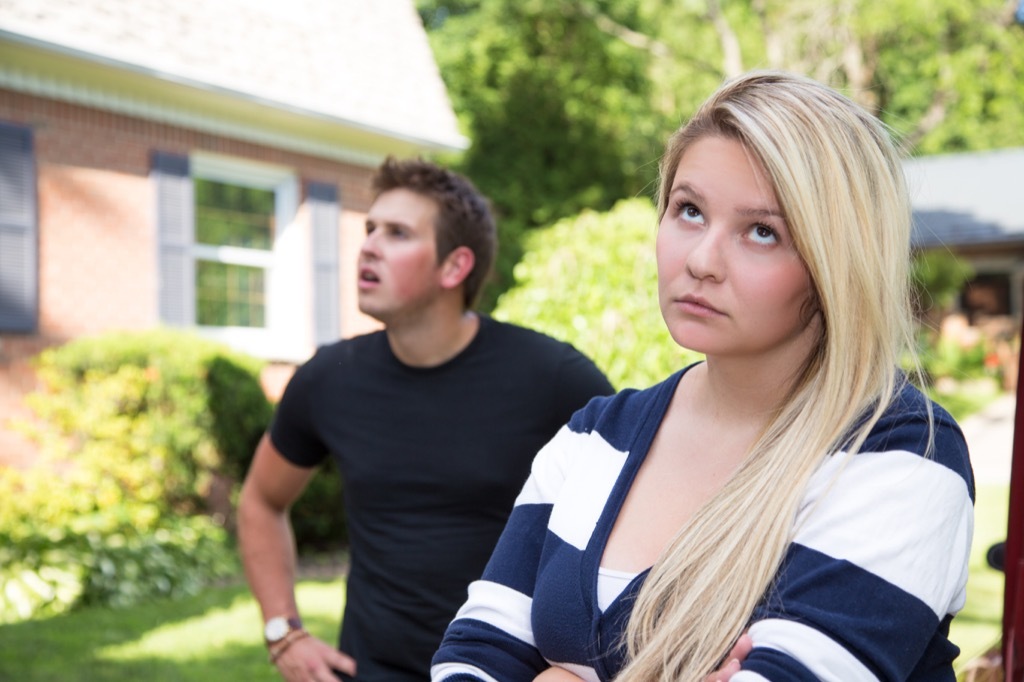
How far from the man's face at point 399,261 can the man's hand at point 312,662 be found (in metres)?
0.94

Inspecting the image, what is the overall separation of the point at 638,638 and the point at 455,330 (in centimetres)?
189

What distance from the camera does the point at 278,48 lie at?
454 inches

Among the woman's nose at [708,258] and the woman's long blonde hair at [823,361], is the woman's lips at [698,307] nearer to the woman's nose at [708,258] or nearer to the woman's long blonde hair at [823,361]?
the woman's nose at [708,258]

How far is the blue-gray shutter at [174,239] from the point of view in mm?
10070

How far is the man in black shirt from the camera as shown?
2.99 metres

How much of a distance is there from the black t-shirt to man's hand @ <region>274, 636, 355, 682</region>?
0.05 m

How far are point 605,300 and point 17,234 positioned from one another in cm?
506

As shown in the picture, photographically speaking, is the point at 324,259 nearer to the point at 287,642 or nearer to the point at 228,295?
the point at 228,295

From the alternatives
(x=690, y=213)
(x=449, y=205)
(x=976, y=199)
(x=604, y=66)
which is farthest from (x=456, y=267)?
(x=976, y=199)

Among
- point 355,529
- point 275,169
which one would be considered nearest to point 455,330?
point 355,529

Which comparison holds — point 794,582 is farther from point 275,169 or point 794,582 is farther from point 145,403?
point 275,169

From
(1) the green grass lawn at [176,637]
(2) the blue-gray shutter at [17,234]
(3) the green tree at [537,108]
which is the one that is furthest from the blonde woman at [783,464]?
(3) the green tree at [537,108]

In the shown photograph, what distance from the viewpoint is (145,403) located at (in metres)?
8.92

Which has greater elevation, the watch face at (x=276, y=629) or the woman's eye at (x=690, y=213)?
the woman's eye at (x=690, y=213)
